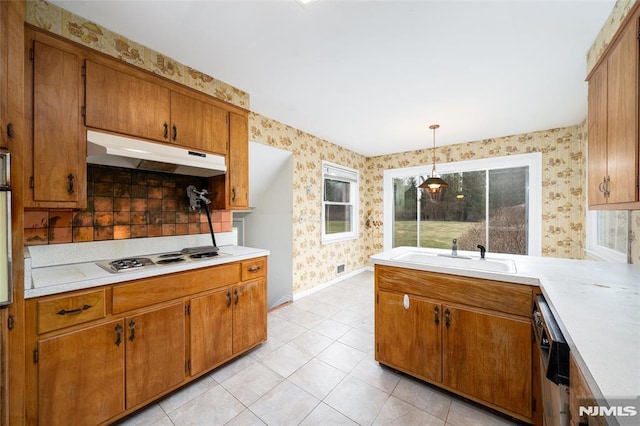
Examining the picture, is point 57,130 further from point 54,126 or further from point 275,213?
point 275,213

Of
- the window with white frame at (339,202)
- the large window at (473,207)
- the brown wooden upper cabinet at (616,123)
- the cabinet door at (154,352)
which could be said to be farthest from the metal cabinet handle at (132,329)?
the large window at (473,207)

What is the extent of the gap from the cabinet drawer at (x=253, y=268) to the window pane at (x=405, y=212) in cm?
352

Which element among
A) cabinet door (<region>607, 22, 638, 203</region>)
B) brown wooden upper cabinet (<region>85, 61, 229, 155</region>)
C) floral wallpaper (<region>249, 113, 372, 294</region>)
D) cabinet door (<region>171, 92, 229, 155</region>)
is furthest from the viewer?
floral wallpaper (<region>249, 113, 372, 294</region>)

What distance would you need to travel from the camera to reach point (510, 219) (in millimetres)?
3994

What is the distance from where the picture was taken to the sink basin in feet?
6.11

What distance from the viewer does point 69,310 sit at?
1305 mm

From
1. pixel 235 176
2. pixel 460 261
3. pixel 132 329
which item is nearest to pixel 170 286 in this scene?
pixel 132 329

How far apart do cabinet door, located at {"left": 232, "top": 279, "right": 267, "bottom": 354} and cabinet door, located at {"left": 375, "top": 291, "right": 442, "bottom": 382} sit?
1.06 meters

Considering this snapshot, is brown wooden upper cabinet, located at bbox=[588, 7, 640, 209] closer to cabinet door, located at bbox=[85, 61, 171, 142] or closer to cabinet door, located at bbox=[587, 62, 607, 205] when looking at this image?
cabinet door, located at bbox=[587, 62, 607, 205]

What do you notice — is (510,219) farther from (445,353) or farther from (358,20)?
(358,20)

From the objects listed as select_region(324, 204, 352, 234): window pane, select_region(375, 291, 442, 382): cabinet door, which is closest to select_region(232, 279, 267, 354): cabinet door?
select_region(375, 291, 442, 382): cabinet door

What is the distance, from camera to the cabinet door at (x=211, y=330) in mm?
1825

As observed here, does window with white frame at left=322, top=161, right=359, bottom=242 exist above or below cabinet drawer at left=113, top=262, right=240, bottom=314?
above

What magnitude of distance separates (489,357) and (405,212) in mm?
3685
